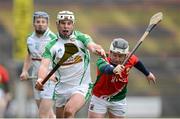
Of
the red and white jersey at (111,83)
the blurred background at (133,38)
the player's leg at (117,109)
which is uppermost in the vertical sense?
the red and white jersey at (111,83)

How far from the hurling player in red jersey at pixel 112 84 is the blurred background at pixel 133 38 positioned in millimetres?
9677

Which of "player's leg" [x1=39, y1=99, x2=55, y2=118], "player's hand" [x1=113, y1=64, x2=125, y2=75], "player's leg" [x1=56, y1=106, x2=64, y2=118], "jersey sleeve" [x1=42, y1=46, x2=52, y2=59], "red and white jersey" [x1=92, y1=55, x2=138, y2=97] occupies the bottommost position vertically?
"player's leg" [x1=39, y1=99, x2=55, y2=118]

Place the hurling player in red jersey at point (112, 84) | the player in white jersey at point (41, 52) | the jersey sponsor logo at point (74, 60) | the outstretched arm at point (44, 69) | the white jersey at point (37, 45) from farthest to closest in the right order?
the white jersey at point (37, 45) < the player in white jersey at point (41, 52) < the jersey sponsor logo at point (74, 60) < the hurling player in red jersey at point (112, 84) < the outstretched arm at point (44, 69)

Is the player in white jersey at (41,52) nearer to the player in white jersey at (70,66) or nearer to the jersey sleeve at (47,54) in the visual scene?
the player in white jersey at (70,66)

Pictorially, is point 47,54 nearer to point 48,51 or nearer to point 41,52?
point 48,51

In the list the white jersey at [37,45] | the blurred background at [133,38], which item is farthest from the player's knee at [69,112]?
the blurred background at [133,38]

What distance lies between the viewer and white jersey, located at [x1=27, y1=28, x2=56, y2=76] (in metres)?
15.6

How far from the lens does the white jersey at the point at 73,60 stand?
1392 cm

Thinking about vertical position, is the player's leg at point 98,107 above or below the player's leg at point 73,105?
below

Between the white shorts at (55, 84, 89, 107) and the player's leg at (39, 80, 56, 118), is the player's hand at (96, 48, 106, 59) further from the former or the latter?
the player's leg at (39, 80, 56, 118)

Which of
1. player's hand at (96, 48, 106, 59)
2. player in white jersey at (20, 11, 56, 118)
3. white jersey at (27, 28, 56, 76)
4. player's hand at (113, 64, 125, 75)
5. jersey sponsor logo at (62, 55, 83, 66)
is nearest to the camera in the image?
player's hand at (96, 48, 106, 59)

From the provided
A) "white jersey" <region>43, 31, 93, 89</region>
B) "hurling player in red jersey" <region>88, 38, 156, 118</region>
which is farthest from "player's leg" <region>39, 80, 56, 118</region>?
"hurling player in red jersey" <region>88, 38, 156, 118</region>

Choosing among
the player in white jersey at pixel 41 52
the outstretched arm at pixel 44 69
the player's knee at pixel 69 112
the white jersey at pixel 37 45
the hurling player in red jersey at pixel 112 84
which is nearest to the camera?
the outstretched arm at pixel 44 69

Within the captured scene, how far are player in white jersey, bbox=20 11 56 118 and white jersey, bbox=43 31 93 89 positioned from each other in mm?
877
